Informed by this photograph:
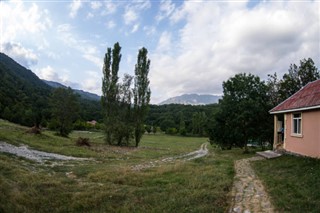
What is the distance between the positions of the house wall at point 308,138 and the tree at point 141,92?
66.8 feet

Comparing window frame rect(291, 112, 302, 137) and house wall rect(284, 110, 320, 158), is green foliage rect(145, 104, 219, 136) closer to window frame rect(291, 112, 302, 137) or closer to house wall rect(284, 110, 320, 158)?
window frame rect(291, 112, 302, 137)

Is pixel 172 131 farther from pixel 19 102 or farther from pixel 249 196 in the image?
pixel 249 196

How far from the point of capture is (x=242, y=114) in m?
24.8

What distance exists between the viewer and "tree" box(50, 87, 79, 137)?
1634 inches

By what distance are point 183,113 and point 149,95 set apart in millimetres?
78670

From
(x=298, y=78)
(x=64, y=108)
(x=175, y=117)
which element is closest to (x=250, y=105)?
(x=298, y=78)

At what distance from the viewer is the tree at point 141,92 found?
35969mm

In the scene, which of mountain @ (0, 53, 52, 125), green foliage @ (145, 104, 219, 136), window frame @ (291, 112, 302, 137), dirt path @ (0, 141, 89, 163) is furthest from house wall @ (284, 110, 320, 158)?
green foliage @ (145, 104, 219, 136)

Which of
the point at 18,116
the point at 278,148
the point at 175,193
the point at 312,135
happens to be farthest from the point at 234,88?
the point at 18,116

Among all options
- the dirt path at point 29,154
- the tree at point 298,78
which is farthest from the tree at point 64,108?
the tree at point 298,78

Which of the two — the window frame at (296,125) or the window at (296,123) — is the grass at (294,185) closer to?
the window frame at (296,125)

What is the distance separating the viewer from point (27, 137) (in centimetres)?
2752

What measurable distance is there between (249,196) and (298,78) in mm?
21971

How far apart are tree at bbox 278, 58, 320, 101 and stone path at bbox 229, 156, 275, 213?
1813 centimetres
